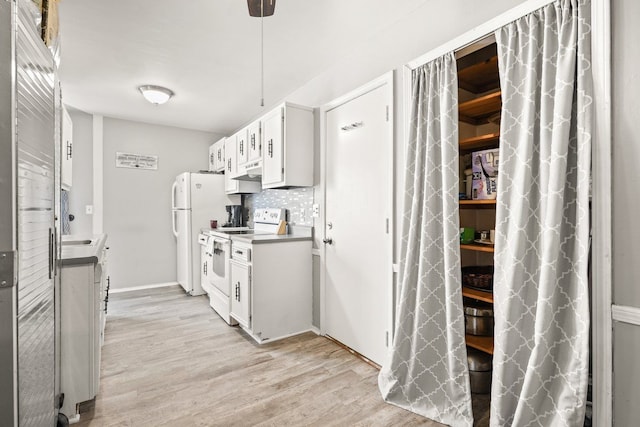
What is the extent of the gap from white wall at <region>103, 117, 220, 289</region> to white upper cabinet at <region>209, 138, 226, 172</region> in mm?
300

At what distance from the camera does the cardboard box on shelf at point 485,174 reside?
1899mm

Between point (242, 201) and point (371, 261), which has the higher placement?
point (242, 201)

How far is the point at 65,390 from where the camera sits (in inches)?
68.3

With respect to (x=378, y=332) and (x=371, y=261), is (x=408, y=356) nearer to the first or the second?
(x=378, y=332)

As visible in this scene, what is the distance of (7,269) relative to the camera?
0.81 metres

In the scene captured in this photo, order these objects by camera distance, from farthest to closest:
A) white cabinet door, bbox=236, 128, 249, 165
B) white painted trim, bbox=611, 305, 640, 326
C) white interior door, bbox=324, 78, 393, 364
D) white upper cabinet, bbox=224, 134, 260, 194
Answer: white upper cabinet, bbox=224, 134, 260, 194
white cabinet door, bbox=236, 128, 249, 165
white interior door, bbox=324, 78, 393, 364
white painted trim, bbox=611, 305, 640, 326

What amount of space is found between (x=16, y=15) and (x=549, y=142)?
1.91 m

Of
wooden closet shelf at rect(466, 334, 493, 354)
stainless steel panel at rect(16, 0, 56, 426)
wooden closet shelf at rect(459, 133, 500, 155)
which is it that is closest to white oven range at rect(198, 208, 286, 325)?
stainless steel panel at rect(16, 0, 56, 426)

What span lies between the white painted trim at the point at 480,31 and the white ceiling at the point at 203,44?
42 cm

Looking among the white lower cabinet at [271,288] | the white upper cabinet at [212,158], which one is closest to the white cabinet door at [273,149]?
Result: the white lower cabinet at [271,288]

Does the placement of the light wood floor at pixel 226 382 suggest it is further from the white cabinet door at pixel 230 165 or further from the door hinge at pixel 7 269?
the white cabinet door at pixel 230 165

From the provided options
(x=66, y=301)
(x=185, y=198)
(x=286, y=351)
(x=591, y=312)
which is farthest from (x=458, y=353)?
(x=185, y=198)

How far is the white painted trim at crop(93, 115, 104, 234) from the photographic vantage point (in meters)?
4.35

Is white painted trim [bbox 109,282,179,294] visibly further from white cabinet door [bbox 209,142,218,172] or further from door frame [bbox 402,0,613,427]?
door frame [bbox 402,0,613,427]
